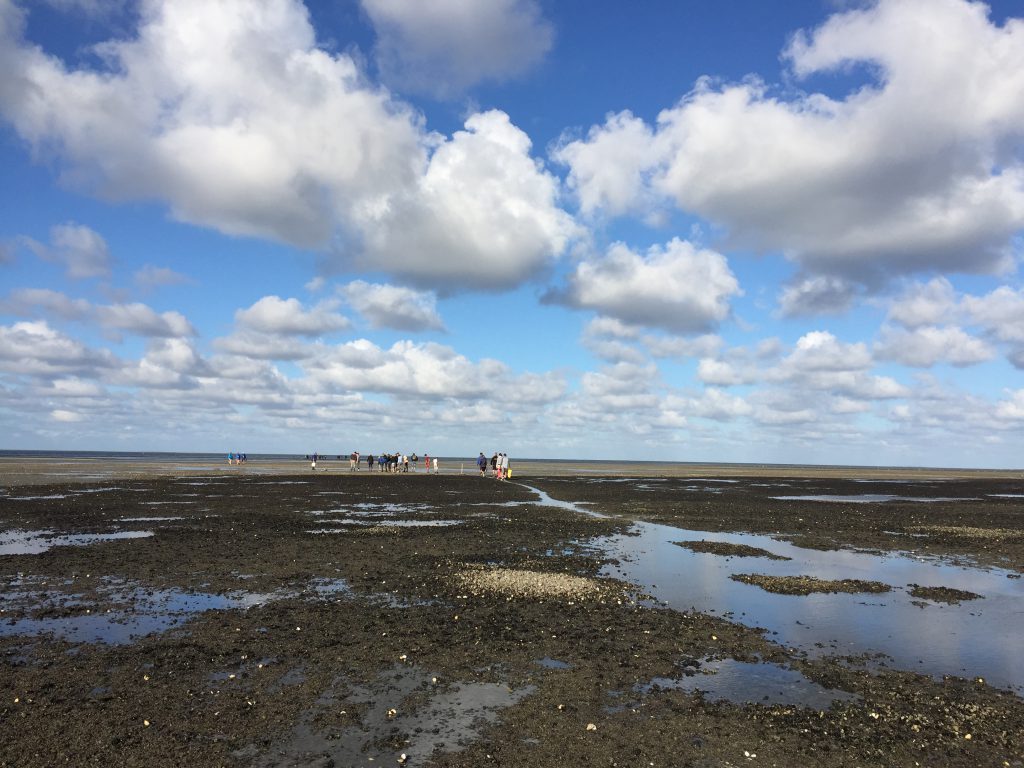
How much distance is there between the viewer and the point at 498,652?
43.7 ft

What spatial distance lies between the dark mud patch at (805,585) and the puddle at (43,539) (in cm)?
2580

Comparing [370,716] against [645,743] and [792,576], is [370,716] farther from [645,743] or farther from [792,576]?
[792,576]

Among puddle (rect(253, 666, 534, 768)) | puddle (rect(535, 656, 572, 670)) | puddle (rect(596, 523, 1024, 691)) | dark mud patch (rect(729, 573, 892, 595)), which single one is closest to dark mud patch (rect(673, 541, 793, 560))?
puddle (rect(596, 523, 1024, 691))

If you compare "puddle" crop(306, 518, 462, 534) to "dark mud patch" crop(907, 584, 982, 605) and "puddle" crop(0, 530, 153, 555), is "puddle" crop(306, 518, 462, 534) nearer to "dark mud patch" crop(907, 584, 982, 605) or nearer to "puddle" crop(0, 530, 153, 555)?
"puddle" crop(0, 530, 153, 555)

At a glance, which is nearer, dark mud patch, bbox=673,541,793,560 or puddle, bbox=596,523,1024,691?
puddle, bbox=596,523,1024,691

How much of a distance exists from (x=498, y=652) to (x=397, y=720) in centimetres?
362

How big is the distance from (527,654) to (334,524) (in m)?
23.1

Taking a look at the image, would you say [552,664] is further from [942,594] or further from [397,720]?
[942,594]

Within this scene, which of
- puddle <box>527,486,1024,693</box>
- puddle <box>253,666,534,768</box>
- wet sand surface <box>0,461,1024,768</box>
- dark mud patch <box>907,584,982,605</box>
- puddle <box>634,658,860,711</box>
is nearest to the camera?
puddle <box>253,666,534,768</box>

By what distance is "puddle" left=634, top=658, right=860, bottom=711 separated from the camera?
434 inches

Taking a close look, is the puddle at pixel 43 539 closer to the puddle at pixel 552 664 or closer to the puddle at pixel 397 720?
the puddle at pixel 397 720

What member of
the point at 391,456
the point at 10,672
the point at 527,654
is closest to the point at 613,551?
the point at 527,654

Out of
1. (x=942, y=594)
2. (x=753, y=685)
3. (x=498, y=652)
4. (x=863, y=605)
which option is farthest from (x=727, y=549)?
(x=498, y=652)

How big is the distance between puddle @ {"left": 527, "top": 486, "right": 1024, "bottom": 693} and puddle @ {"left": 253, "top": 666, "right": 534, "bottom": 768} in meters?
7.59
